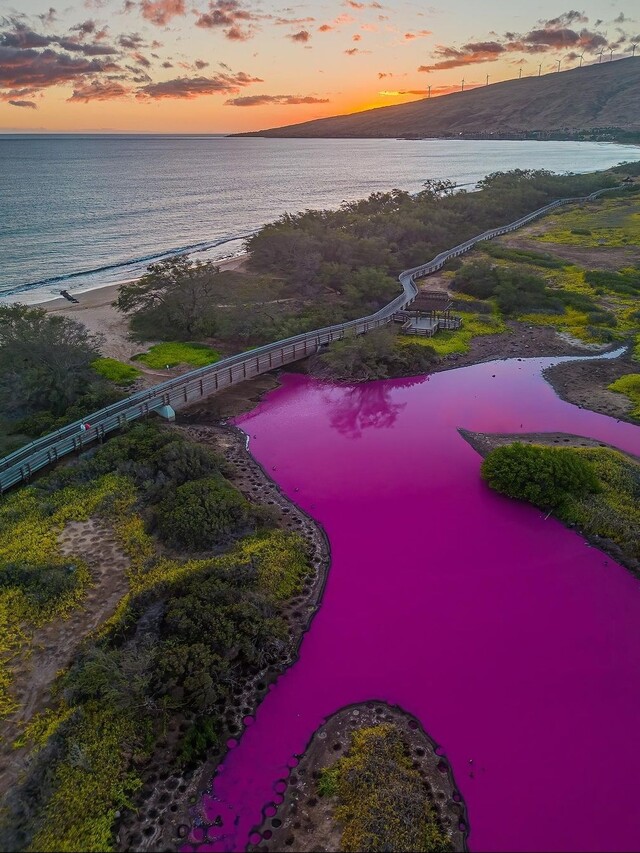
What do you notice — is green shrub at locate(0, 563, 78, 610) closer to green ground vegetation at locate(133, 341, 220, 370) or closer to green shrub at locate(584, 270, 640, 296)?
green ground vegetation at locate(133, 341, 220, 370)

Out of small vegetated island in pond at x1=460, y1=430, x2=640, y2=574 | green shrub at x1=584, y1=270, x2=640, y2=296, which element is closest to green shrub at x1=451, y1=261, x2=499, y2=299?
green shrub at x1=584, y1=270, x2=640, y2=296

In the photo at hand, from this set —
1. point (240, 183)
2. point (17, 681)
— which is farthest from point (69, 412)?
point (240, 183)

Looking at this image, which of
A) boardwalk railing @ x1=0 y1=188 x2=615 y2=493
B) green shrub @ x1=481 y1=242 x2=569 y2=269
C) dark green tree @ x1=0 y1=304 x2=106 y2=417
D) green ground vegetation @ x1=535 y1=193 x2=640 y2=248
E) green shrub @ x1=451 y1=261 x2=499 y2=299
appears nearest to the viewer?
boardwalk railing @ x1=0 y1=188 x2=615 y2=493

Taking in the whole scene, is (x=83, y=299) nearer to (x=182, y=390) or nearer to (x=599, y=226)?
(x=182, y=390)

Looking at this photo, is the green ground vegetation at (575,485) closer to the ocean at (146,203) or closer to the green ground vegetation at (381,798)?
the green ground vegetation at (381,798)

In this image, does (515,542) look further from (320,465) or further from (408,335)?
(408,335)

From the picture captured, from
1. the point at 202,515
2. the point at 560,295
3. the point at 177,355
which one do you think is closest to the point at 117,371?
the point at 177,355

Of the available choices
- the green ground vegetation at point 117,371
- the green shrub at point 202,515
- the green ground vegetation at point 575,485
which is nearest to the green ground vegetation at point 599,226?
the green ground vegetation at point 575,485
